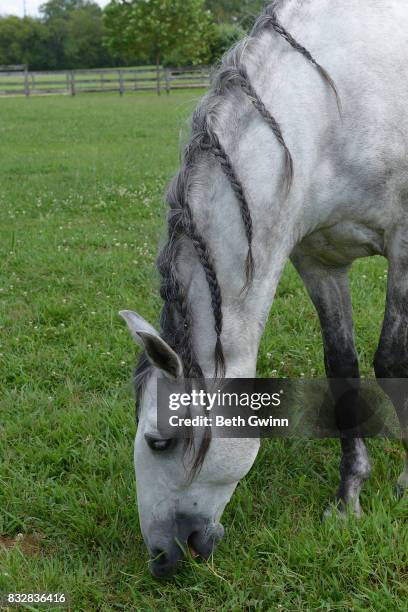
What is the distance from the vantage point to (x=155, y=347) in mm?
1977

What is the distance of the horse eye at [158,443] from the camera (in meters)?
2.23

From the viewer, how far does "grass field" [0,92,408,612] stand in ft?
7.94

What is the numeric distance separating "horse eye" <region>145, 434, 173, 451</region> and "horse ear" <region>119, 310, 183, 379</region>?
0.82 feet

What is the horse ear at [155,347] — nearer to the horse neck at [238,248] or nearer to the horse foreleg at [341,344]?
the horse neck at [238,248]

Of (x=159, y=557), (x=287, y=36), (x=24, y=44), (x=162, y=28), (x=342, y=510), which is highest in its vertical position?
(x=24, y=44)

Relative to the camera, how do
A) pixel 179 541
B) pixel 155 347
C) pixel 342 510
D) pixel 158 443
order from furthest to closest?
pixel 342 510, pixel 179 541, pixel 158 443, pixel 155 347

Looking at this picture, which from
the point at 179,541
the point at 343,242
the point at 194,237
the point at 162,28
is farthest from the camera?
the point at 162,28

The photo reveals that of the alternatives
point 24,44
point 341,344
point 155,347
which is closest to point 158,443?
point 155,347

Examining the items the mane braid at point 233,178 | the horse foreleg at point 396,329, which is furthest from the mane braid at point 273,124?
the horse foreleg at point 396,329

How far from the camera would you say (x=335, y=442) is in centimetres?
340

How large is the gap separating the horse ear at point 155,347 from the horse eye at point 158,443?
25 cm

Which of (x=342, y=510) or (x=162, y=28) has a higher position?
(x=162, y=28)

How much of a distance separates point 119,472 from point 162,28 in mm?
43674

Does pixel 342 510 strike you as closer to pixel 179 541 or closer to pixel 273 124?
pixel 179 541
